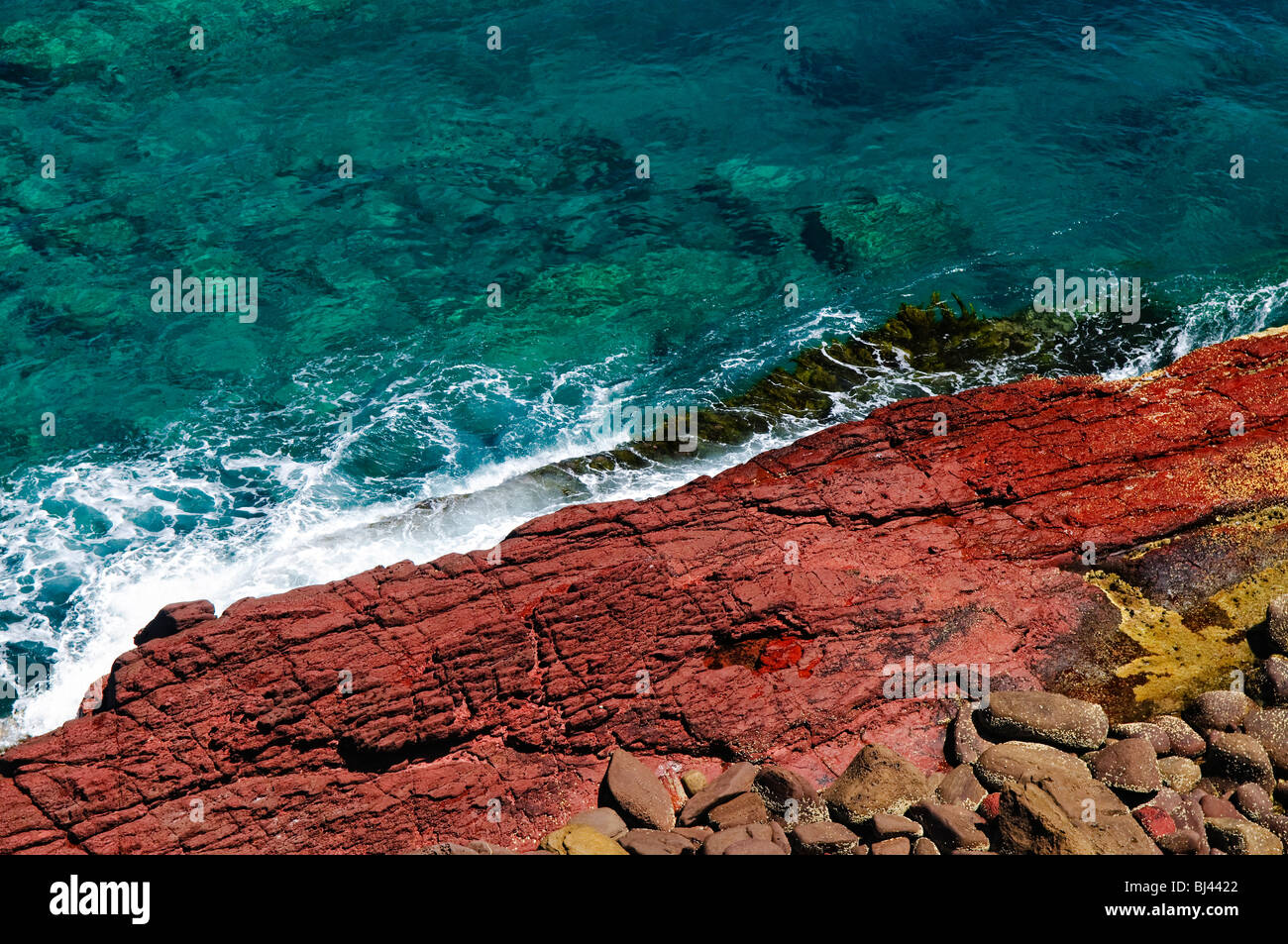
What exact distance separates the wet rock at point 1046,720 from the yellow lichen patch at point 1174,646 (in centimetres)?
120

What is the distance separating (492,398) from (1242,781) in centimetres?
1407

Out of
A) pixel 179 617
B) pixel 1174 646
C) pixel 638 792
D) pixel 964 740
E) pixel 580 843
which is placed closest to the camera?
pixel 580 843

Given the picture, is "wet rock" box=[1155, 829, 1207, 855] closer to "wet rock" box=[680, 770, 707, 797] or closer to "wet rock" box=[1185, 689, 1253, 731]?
"wet rock" box=[1185, 689, 1253, 731]

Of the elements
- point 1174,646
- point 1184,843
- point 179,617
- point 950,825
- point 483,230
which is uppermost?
point 483,230

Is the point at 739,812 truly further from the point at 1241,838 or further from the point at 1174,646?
the point at 1174,646

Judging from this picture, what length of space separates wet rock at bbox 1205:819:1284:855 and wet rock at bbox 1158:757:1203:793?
56cm

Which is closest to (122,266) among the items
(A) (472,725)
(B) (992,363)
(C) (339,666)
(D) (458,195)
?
(D) (458,195)

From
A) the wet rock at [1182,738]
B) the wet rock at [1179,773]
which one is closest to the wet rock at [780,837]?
the wet rock at [1179,773]

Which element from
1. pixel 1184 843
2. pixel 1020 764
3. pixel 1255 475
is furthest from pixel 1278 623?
pixel 1020 764

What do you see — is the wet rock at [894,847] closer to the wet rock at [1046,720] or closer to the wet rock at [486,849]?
the wet rock at [1046,720]

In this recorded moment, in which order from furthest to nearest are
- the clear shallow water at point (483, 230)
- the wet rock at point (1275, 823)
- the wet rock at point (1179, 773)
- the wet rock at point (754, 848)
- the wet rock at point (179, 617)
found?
the clear shallow water at point (483, 230)
the wet rock at point (179, 617)
the wet rock at point (1179, 773)
the wet rock at point (1275, 823)
the wet rock at point (754, 848)

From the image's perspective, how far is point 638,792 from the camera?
12.4 m

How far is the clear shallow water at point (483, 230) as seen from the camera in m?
18.6

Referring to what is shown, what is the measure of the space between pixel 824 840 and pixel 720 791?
1.38 meters
